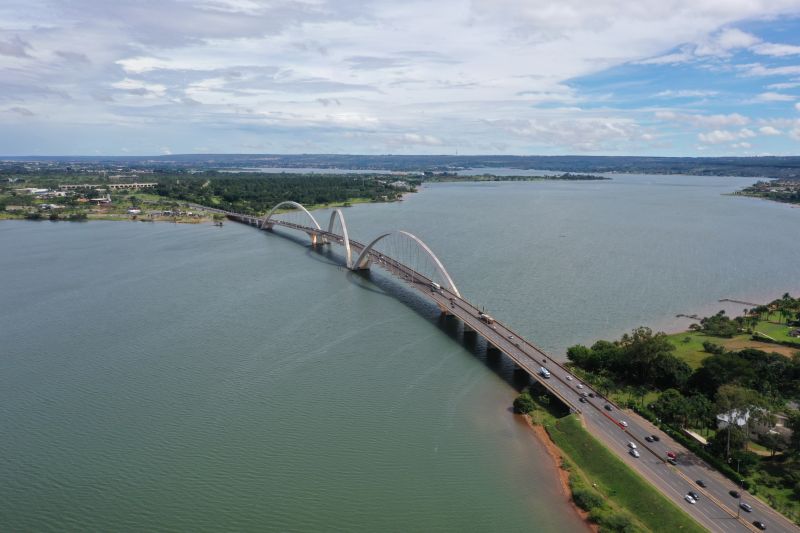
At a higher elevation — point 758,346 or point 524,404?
point 758,346

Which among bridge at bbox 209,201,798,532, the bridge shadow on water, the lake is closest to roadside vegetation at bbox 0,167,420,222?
the lake

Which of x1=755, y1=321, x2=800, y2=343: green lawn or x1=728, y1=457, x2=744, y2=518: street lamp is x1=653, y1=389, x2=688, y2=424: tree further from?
x1=755, y1=321, x2=800, y2=343: green lawn

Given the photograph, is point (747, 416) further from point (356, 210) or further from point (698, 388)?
point (356, 210)

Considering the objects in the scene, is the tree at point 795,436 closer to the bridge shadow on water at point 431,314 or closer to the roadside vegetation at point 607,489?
the roadside vegetation at point 607,489

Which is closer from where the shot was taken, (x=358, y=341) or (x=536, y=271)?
(x=358, y=341)

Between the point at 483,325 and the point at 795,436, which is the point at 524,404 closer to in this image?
the point at 483,325

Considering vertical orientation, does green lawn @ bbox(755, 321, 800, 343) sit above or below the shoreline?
above

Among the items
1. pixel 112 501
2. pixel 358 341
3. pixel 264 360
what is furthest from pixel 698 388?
pixel 112 501

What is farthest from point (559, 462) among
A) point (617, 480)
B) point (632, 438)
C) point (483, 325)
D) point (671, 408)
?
point (483, 325)
